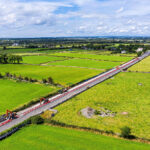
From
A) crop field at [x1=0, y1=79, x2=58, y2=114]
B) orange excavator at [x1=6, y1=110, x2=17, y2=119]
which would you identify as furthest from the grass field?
crop field at [x1=0, y1=79, x2=58, y2=114]

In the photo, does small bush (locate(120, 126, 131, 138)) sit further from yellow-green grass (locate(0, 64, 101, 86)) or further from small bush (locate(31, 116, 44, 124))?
yellow-green grass (locate(0, 64, 101, 86))

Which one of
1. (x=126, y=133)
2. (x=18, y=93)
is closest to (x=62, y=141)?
(x=126, y=133)

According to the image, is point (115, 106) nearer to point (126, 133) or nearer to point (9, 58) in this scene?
point (126, 133)

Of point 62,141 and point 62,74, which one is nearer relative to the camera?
point 62,141

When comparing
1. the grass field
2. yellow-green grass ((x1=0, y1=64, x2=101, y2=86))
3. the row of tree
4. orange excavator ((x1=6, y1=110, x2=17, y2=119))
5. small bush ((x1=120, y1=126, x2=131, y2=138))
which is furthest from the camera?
the row of tree

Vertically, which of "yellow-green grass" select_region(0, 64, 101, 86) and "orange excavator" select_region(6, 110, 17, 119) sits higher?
"yellow-green grass" select_region(0, 64, 101, 86)

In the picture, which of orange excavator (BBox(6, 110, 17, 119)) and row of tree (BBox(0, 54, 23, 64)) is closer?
orange excavator (BBox(6, 110, 17, 119))
